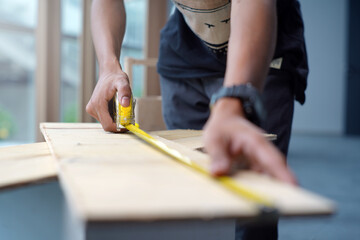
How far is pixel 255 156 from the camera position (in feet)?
1.55

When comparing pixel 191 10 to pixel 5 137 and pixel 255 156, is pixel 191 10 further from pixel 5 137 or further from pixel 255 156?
pixel 5 137

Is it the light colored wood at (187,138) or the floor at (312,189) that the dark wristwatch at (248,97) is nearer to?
the floor at (312,189)

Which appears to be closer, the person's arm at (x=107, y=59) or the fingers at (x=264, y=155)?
the fingers at (x=264, y=155)

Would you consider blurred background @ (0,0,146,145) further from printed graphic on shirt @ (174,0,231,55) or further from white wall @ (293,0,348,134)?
white wall @ (293,0,348,134)

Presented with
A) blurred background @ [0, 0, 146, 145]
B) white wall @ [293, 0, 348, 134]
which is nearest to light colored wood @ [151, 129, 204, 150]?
blurred background @ [0, 0, 146, 145]

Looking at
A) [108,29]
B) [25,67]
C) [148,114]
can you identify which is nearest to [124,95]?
[108,29]

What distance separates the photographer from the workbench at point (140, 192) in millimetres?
357

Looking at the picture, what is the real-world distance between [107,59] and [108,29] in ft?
0.48

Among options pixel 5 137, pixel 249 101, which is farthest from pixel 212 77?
pixel 5 137

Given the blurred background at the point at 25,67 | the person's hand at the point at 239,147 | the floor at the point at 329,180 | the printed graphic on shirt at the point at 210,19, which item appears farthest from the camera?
the blurred background at the point at 25,67

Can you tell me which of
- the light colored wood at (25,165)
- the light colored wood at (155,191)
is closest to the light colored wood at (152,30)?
the light colored wood at (25,165)

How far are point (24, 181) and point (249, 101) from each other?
385mm

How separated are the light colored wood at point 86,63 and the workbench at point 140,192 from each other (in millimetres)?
2566

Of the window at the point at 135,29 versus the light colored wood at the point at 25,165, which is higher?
the window at the point at 135,29
